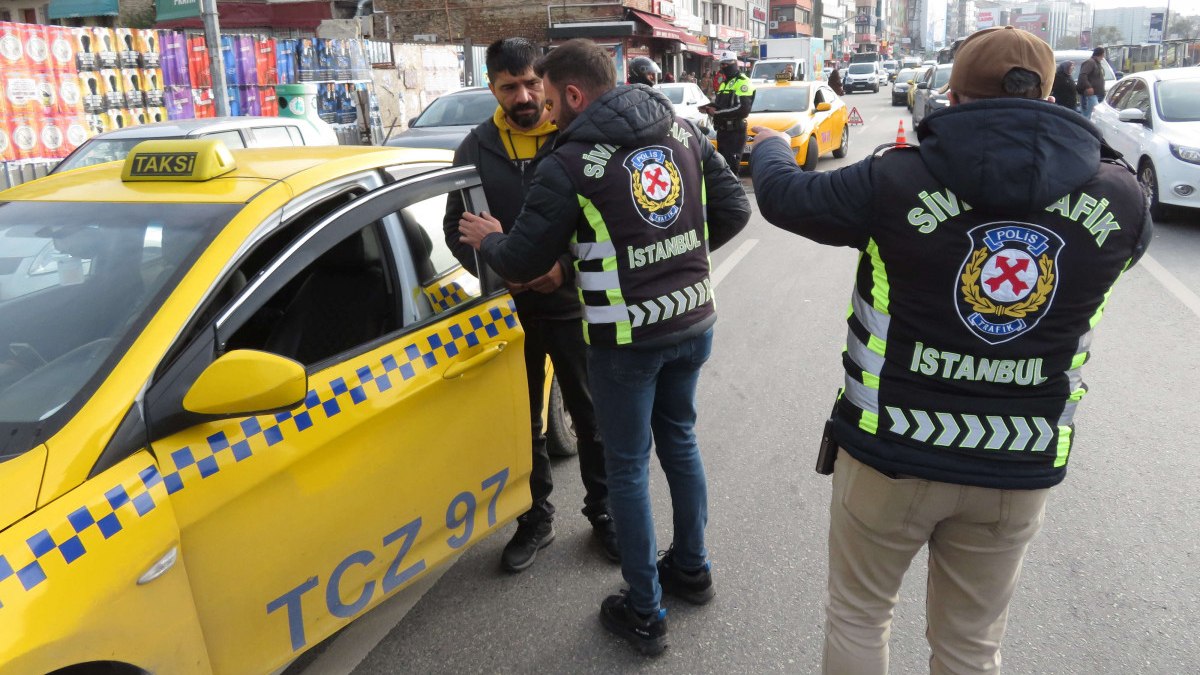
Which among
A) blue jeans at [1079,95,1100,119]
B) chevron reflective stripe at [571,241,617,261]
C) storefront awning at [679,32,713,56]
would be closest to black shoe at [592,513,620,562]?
chevron reflective stripe at [571,241,617,261]

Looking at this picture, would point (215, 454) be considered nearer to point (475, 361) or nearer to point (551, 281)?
point (475, 361)

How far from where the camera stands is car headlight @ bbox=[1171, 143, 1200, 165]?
29.9 feet

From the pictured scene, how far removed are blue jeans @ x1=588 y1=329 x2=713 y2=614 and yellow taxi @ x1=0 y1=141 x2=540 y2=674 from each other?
0.46 meters

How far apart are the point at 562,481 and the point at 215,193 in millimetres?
2120

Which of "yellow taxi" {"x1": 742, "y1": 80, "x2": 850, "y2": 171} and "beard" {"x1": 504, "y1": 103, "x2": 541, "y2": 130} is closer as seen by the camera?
"beard" {"x1": 504, "y1": 103, "x2": 541, "y2": 130}

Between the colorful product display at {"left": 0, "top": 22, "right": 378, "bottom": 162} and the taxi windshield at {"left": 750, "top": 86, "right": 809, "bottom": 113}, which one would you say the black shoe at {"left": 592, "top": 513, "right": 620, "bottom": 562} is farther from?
the taxi windshield at {"left": 750, "top": 86, "right": 809, "bottom": 113}

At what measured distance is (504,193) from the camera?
327 cm

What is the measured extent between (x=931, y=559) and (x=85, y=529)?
1884mm

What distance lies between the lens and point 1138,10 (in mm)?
113562

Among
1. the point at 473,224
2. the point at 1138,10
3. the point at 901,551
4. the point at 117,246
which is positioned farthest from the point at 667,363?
the point at 1138,10

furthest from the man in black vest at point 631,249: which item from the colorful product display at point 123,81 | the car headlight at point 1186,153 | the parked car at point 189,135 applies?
the colorful product display at point 123,81

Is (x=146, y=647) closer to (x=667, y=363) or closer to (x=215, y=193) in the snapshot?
(x=215, y=193)

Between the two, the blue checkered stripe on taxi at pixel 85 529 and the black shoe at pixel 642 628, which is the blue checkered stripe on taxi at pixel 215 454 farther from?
the black shoe at pixel 642 628

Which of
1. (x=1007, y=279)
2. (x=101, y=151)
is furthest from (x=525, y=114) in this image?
(x=101, y=151)
